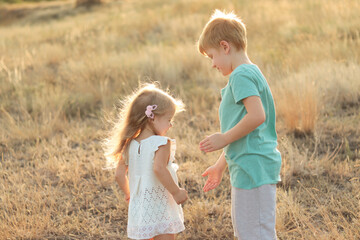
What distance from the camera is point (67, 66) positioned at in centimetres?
875

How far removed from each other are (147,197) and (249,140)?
2.37ft

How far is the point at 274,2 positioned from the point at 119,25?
4.53 metres

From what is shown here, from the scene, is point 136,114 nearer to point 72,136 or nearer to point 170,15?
point 72,136

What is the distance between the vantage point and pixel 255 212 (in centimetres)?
239

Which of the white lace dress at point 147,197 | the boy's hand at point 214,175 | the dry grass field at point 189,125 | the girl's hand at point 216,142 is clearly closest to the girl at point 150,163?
the white lace dress at point 147,197

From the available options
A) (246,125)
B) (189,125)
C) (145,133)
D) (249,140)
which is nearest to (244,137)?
(249,140)

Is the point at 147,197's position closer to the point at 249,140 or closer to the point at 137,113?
the point at 137,113

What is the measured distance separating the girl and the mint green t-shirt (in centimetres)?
38

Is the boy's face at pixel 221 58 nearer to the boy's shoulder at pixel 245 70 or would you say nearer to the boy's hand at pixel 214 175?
the boy's shoulder at pixel 245 70

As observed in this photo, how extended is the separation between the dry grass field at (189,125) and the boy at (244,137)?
0.75 meters

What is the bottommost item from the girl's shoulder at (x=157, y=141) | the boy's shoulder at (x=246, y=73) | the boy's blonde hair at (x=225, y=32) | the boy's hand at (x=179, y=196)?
the boy's hand at (x=179, y=196)

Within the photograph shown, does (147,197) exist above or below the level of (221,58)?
below

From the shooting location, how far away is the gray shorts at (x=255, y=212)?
2.39 metres

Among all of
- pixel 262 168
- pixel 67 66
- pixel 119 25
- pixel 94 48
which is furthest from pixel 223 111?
pixel 119 25
